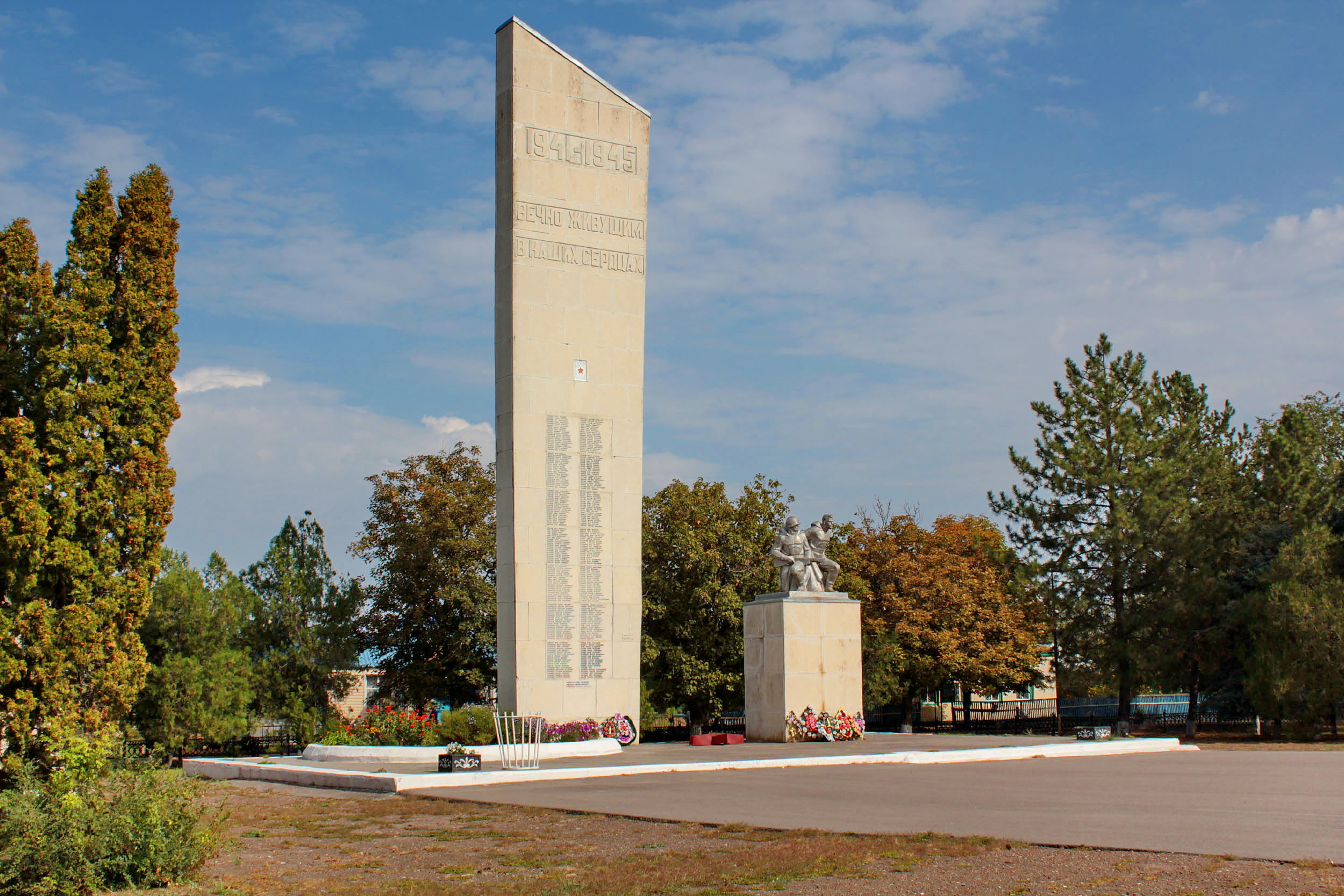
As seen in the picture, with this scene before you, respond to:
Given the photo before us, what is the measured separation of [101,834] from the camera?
7852 millimetres

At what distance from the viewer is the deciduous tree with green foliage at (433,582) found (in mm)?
37594

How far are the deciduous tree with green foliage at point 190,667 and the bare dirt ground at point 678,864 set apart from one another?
2123 centimetres

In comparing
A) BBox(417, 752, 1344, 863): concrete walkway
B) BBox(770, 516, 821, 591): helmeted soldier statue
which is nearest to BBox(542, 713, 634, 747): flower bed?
BBox(770, 516, 821, 591): helmeted soldier statue

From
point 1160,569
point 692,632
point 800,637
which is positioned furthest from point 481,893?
point 1160,569

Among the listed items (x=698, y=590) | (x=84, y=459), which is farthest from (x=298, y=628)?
(x=84, y=459)

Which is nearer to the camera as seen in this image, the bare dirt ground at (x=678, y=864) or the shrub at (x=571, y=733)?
the bare dirt ground at (x=678, y=864)

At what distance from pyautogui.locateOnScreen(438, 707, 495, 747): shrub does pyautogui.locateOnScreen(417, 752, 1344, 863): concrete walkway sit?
18.7ft

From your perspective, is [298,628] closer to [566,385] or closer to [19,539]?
[566,385]

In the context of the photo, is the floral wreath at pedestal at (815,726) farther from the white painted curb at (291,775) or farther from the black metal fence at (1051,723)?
the black metal fence at (1051,723)

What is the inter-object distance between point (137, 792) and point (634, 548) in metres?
17.0

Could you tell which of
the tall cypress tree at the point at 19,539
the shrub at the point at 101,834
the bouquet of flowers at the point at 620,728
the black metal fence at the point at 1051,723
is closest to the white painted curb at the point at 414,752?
the bouquet of flowers at the point at 620,728

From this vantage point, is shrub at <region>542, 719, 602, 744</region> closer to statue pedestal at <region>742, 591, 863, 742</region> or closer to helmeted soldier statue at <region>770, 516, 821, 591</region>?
statue pedestal at <region>742, 591, 863, 742</region>

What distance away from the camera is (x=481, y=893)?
309 inches

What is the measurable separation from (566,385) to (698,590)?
13135 mm
